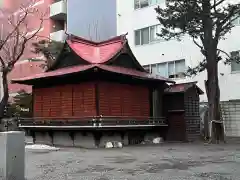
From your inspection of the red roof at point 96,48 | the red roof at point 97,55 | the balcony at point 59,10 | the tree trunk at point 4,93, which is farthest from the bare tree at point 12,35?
the red roof at point 96,48

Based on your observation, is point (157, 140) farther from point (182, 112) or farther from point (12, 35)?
point (12, 35)

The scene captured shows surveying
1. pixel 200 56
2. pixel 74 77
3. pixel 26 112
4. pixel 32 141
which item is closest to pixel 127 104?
pixel 74 77

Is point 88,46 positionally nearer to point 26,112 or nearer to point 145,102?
Result: point 145,102

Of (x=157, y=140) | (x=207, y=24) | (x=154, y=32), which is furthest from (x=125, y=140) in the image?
(x=154, y=32)

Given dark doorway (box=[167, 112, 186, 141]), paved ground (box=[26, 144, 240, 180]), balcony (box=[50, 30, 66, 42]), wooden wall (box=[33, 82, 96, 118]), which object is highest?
balcony (box=[50, 30, 66, 42])

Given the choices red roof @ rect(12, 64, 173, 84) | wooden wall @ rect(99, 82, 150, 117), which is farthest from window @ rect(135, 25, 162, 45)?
wooden wall @ rect(99, 82, 150, 117)

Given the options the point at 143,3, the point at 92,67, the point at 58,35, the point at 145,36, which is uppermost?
the point at 143,3

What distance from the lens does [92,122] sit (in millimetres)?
18984

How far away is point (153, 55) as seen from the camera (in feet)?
101

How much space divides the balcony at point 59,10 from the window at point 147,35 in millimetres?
9331

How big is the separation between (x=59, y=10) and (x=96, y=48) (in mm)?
17168

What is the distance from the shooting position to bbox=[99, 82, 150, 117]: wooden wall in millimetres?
19812

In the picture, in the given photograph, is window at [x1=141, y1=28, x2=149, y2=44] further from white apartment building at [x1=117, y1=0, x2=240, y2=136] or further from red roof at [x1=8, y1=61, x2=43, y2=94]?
red roof at [x1=8, y1=61, x2=43, y2=94]

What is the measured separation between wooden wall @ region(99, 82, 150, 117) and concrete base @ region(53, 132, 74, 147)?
9.40ft
